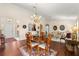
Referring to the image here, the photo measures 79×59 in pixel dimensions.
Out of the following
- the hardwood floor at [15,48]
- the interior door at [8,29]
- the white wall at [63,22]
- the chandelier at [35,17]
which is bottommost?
the hardwood floor at [15,48]

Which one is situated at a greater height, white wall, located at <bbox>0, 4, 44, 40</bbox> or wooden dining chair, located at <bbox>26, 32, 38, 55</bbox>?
white wall, located at <bbox>0, 4, 44, 40</bbox>

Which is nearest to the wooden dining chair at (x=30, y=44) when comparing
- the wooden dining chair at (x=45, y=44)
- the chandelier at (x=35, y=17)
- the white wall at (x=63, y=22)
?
the wooden dining chair at (x=45, y=44)

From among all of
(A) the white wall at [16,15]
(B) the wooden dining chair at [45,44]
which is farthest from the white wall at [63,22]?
(A) the white wall at [16,15]

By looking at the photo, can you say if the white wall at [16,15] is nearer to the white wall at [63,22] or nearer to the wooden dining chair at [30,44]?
the wooden dining chair at [30,44]

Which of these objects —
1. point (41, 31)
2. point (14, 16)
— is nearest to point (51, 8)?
point (41, 31)

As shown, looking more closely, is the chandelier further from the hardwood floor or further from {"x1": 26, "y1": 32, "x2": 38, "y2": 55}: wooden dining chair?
the hardwood floor

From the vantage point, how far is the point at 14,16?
1911 millimetres

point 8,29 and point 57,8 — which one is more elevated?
point 57,8

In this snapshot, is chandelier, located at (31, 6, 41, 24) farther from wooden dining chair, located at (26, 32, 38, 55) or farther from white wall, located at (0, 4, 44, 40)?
wooden dining chair, located at (26, 32, 38, 55)

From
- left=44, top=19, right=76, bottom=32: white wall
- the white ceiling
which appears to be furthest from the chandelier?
left=44, top=19, right=76, bottom=32: white wall

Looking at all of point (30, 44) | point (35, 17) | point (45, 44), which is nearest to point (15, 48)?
point (30, 44)

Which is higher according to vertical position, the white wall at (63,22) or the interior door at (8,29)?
the white wall at (63,22)

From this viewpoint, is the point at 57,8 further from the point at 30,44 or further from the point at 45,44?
the point at 30,44

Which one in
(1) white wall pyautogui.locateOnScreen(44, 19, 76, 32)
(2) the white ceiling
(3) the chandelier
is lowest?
(1) white wall pyautogui.locateOnScreen(44, 19, 76, 32)
